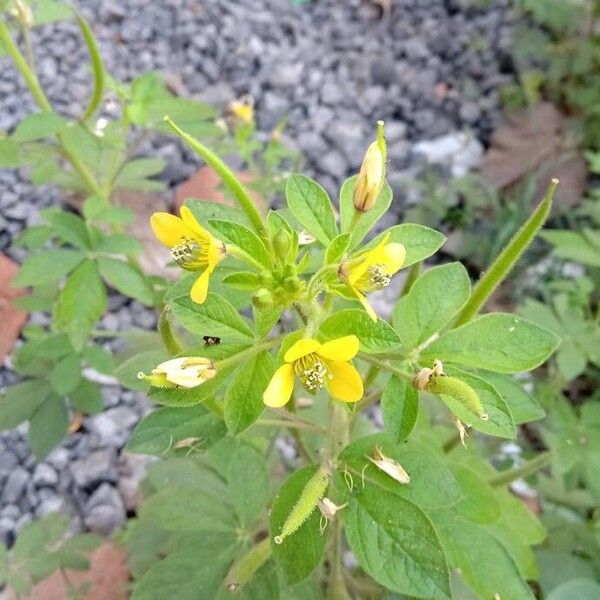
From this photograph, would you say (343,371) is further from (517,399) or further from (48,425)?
(48,425)

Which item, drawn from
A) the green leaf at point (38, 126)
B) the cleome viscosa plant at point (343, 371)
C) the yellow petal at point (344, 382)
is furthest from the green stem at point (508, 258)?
the green leaf at point (38, 126)

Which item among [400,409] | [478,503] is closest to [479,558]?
[478,503]

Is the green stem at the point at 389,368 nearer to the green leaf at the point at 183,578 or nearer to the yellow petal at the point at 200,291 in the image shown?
the yellow petal at the point at 200,291

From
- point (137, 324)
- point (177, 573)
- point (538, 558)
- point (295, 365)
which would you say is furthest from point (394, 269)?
point (137, 324)

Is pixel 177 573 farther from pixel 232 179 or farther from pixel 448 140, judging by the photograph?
pixel 448 140

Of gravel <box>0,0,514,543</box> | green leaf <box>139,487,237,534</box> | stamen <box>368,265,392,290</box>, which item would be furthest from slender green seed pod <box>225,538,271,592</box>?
gravel <box>0,0,514,543</box>
